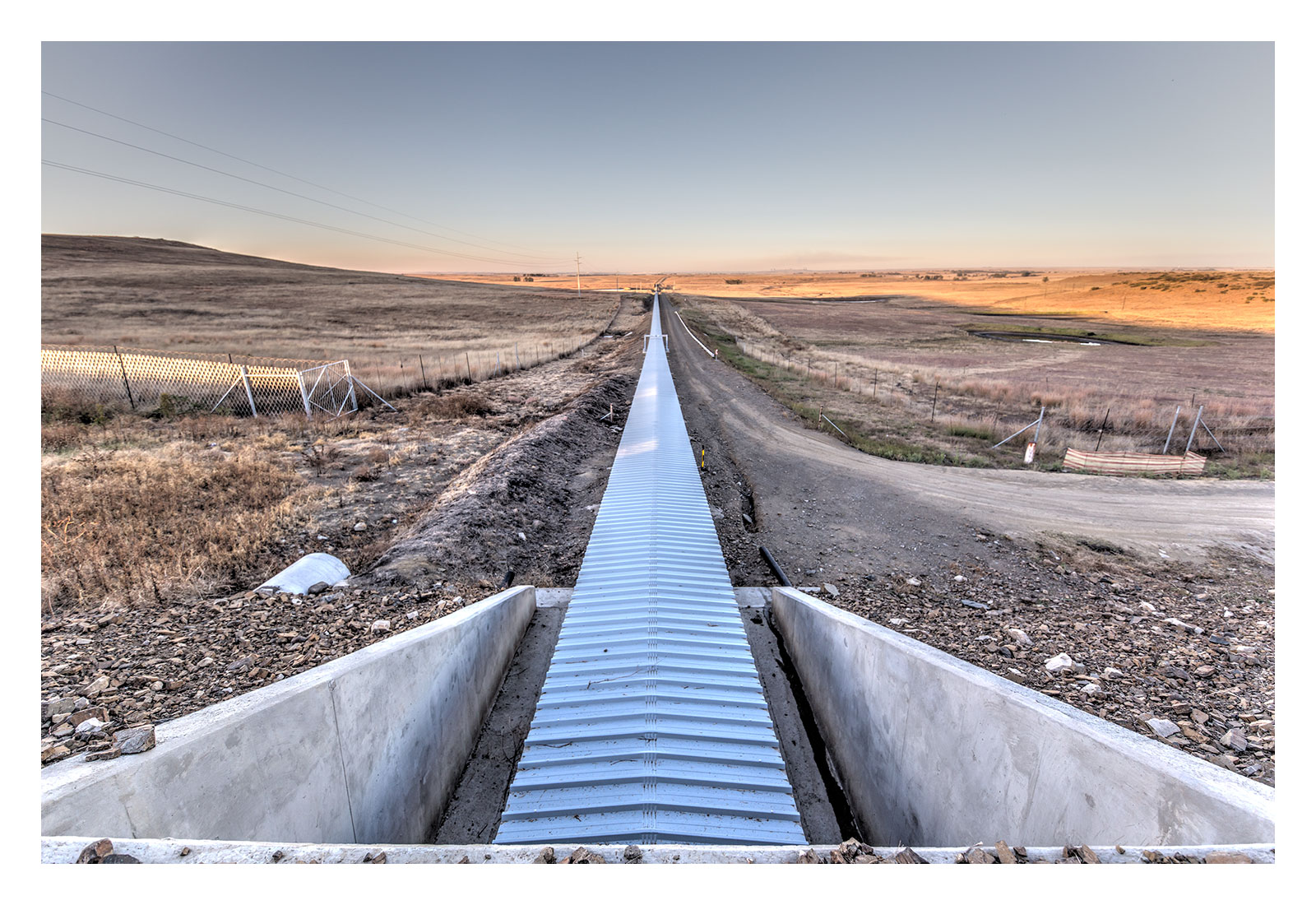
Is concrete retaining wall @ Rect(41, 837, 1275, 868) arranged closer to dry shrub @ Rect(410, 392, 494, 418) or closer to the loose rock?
the loose rock

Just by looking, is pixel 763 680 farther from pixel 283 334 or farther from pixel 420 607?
pixel 283 334

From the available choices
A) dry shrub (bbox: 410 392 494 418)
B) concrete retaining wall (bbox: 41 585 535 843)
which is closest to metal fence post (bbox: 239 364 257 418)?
dry shrub (bbox: 410 392 494 418)


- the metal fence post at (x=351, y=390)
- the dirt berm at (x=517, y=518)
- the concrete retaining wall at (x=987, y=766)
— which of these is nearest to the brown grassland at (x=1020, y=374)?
the dirt berm at (x=517, y=518)

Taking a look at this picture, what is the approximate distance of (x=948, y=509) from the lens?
36.0ft

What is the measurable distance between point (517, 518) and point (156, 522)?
5318 mm

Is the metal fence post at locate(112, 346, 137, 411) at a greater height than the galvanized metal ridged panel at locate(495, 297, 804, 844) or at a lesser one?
greater

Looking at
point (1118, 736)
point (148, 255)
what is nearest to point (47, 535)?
point (1118, 736)

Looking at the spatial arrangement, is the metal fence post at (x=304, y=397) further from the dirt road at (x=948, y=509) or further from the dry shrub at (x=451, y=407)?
the dirt road at (x=948, y=509)

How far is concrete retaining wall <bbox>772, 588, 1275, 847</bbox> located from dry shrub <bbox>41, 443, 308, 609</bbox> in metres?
7.25

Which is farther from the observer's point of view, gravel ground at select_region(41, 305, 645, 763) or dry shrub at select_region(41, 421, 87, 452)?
dry shrub at select_region(41, 421, 87, 452)

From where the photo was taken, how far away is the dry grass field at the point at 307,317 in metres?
29.0

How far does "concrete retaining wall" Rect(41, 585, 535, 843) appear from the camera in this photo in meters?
2.44

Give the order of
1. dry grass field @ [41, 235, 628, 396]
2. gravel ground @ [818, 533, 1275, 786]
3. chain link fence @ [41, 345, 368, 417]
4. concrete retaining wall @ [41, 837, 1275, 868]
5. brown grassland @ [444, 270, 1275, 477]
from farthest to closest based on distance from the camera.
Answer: dry grass field @ [41, 235, 628, 396], brown grassland @ [444, 270, 1275, 477], chain link fence @ [41, 345, 368, 417], gravel ground @ [818, 533, 1275, 786], concrete retaining wall @ [41, 837, 1275, 868]

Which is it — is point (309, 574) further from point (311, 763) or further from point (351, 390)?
point (351, 390)
